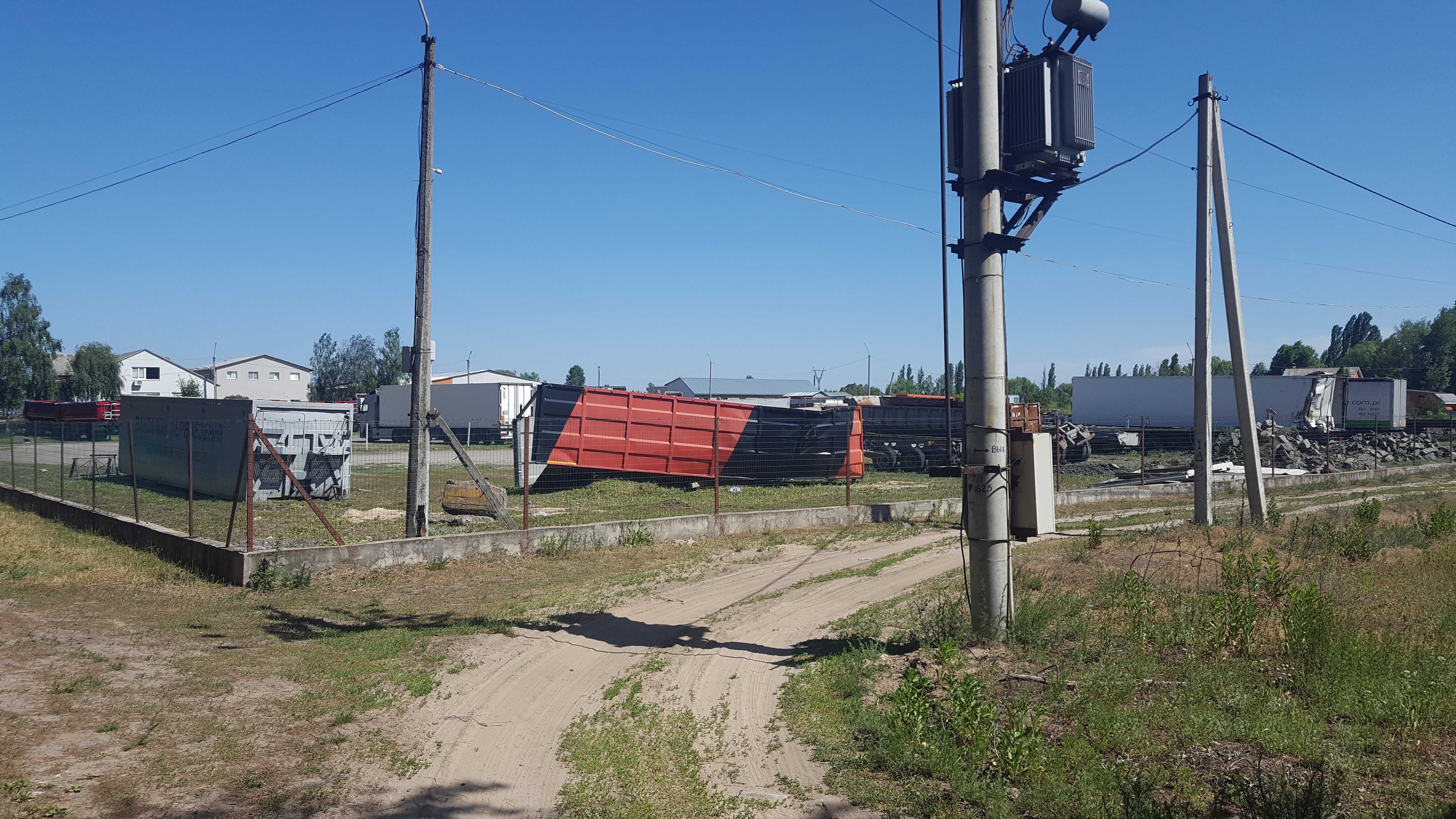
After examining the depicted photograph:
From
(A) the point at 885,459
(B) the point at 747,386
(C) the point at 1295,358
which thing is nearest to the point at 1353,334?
(C) the point at 1295,358

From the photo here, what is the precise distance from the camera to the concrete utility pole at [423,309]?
12188 mm

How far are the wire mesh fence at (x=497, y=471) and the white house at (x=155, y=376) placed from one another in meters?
59.1

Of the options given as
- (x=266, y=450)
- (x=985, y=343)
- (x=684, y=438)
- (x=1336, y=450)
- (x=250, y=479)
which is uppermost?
(x=985, y=343)

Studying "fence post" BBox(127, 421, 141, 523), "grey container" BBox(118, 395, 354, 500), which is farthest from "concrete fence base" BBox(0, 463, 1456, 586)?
"grey container" BBox(118, 395, 354, 500)

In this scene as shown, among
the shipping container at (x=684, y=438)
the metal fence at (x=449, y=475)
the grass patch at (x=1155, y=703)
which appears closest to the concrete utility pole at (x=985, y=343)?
the grass patch at (x=1155, y=703)

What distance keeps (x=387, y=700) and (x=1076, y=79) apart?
6709 millimetres

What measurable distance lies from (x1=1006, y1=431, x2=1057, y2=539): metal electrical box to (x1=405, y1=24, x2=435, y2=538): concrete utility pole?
8.52 metres

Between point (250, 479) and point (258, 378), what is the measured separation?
260 feet

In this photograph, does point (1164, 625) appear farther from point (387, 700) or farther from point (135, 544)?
point (135, 544)

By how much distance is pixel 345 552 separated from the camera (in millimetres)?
10859

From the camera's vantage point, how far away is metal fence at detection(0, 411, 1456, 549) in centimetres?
1455

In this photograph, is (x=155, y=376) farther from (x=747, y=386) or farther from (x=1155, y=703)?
(x=1155, y=703)

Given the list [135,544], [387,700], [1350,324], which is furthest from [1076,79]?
[1350,324]

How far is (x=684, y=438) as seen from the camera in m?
20.5
